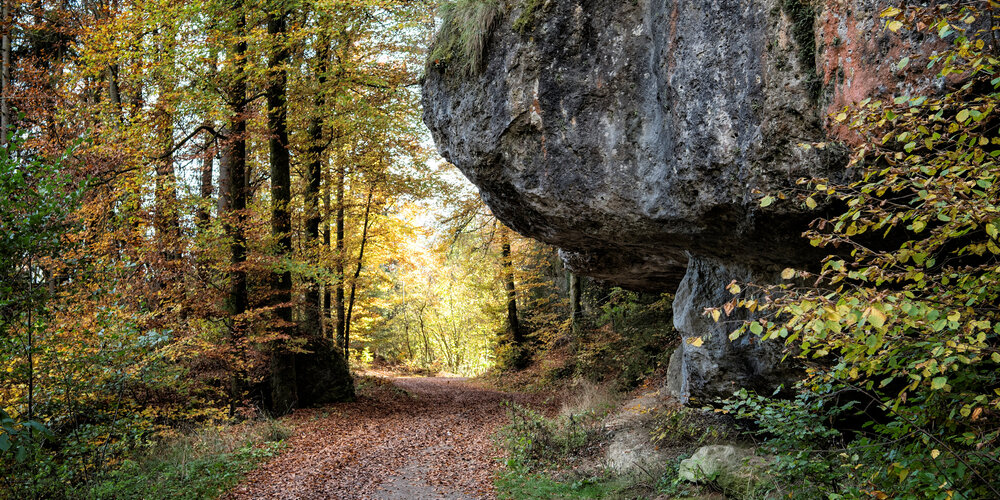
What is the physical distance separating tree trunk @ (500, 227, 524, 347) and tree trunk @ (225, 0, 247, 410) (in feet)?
27.7

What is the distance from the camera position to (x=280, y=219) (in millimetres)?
11781

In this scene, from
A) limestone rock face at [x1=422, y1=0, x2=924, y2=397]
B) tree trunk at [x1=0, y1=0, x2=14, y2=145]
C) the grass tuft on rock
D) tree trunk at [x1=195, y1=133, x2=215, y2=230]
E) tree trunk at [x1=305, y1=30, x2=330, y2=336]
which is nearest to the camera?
limestone rock face at [x1=422, y1=0, x2=924, y2=397]

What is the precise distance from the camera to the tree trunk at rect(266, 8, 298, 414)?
11430mm

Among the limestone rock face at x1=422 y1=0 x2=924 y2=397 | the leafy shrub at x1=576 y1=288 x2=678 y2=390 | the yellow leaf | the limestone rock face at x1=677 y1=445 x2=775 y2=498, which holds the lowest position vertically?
the limestone rock face at x1=677 y1=445 x2=775 y2=498

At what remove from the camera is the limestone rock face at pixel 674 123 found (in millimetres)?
4383

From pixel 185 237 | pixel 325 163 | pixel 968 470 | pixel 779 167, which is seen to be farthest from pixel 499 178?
pixel 325 163

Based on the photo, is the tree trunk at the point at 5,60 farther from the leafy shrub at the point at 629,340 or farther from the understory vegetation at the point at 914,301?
the understory vegetation at the point at 914,301

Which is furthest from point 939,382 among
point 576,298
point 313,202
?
point 576,298

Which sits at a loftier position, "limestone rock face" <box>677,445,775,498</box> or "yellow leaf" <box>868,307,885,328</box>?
"yellow leaf" <box>868,307,885,328</box>

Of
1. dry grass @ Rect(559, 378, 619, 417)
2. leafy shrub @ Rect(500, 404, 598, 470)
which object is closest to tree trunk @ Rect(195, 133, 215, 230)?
leafy shrub @ Rect(500, 404, 598, 470)

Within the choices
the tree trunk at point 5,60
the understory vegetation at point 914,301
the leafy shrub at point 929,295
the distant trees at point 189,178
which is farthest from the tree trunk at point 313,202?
the leafy shrub at point 929,295

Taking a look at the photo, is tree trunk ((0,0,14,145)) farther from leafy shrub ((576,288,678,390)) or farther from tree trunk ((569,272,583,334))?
tree trunk ((569,272,583,334))

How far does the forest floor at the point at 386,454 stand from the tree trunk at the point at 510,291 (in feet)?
17.6

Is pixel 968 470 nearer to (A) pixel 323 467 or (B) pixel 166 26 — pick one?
(A) pixel 323 467
